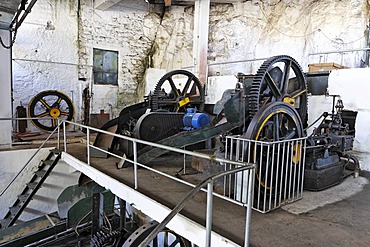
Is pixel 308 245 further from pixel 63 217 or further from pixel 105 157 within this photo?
pixel 63 217

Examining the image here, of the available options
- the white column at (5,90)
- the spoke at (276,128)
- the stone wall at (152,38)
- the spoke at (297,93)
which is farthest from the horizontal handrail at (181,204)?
the stone wall at (152,38)

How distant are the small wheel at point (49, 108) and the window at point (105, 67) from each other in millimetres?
1368

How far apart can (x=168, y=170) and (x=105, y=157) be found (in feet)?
3.61

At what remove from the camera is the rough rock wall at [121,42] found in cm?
788

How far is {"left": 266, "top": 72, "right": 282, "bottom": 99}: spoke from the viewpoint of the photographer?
3041mm

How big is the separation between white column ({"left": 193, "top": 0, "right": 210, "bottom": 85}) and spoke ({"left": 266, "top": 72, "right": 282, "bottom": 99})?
365 centimetres

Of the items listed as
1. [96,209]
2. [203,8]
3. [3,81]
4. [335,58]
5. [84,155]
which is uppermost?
[203,8]

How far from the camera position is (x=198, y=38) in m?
6.97

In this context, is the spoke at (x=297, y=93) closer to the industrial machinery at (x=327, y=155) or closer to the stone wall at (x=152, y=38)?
the industrial machinery at (x=327, y=155)

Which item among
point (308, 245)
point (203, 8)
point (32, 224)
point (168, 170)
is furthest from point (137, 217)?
point (203, 8)

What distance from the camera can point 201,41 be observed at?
693cm

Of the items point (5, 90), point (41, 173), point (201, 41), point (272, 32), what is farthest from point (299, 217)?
point (272, 32)

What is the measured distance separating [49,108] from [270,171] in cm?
576

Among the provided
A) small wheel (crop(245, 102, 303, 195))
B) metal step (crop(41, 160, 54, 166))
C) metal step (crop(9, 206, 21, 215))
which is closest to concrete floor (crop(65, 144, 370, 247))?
small wheel (crop(245, 102, 303, 195))
